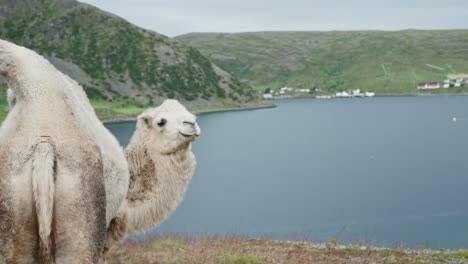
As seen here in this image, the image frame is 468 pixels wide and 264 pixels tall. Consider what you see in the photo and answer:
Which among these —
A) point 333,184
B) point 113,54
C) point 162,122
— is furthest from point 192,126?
point 113,54

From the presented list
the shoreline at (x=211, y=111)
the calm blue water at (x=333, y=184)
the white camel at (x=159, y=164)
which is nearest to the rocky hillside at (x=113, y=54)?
the shoreline at (x=211, y=111)

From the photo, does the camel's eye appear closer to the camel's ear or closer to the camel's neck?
the camel's ear

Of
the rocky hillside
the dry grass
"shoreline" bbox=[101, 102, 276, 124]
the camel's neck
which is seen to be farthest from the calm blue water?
the rocky hillside

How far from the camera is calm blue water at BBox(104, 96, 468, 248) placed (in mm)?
44656

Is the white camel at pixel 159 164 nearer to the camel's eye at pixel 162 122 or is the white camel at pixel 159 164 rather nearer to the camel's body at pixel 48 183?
the camel's eye at pixel 162 122

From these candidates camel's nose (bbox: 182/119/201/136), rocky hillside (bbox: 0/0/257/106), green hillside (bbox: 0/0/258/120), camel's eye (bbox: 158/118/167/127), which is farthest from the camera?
rocky hillside (bbox: 0/0/257/106)

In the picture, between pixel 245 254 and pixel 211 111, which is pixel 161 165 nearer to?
pixel 245 254

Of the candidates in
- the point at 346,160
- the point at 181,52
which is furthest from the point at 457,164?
the point at 181,52

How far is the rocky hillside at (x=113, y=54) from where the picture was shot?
154 meters

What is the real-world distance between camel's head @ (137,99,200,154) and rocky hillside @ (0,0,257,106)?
140 meters

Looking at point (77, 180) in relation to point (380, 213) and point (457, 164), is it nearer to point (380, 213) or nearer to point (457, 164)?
point (380, 213)

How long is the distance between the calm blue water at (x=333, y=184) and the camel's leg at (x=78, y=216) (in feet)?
51.2

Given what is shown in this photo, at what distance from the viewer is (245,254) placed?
13.4 m

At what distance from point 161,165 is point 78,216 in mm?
2959
